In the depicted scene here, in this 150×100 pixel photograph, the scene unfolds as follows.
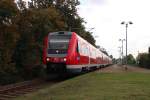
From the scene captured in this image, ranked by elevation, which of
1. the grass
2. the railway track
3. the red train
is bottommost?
the railway track

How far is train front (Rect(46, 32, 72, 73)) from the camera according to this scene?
3086 centimetres

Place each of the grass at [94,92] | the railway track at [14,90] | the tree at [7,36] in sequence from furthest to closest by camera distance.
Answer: the tree at [7,36]
the railway track at [14,90]
the grass at [94,92]

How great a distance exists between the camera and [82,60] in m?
36.0

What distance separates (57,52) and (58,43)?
94 centimetres

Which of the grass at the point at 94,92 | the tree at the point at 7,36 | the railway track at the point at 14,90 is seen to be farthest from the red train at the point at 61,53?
the grass at the point at 94,92

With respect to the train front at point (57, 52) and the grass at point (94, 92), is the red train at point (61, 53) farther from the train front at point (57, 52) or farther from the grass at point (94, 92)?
the grass at point (94, 92)

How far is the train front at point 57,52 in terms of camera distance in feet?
101

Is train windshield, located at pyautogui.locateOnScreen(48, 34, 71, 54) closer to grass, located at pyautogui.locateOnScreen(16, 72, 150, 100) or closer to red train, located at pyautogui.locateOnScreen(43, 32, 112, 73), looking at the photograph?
red train, located at pyautogui.locateOnScreen(43, 32, 112, 73)

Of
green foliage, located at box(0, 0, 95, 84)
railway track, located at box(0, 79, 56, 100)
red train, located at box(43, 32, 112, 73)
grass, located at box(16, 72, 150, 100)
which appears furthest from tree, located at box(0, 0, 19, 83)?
grass, located at box(16, 72, 150, 100)

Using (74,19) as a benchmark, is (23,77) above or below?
below

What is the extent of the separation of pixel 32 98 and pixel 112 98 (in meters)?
3.05

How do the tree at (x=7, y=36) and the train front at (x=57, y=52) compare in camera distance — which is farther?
the tree at (x=7, y=36)

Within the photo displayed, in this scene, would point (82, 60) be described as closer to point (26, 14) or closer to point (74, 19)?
point (26, 14)

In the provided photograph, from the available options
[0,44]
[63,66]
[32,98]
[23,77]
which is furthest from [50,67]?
[32,98]
